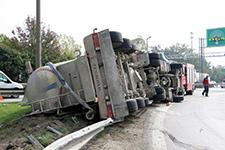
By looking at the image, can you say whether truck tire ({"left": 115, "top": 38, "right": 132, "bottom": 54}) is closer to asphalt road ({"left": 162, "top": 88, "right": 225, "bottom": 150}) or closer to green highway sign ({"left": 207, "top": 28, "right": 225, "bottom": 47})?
asphalt road ({"left": 162, "top": 88, "right": 225, "bottom": 150})

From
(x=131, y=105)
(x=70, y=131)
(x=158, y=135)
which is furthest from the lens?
(x=131, y=105)

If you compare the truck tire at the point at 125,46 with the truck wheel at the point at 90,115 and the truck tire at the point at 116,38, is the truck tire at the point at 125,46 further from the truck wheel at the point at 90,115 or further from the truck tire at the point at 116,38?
the truck wheel at the point at 90,115

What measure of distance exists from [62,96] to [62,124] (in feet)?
2.52

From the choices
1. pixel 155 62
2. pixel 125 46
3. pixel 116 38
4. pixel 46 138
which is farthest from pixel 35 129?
pixel 155 62

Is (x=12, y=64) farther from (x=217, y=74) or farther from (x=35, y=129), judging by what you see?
(x=217, y=74)

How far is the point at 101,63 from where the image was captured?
8.48 metres

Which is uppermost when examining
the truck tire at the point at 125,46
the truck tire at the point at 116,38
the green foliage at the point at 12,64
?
the truck tire at the point at 116,38

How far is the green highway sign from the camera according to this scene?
49688 mm

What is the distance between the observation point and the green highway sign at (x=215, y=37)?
49688 mm

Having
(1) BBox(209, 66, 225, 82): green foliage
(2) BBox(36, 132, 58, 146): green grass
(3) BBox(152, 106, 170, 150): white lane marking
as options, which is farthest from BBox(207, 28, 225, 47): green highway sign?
(1) BBox(209, 66, 225, 82): green foliage

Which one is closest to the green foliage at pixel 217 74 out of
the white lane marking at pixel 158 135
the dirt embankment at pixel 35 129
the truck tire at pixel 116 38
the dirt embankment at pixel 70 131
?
the white lane marking at pixel 158 135

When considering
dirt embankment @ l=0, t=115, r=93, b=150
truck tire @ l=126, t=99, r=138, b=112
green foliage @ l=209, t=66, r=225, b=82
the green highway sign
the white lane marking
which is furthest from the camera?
green foliage @ l=209, t=66, r=225, b=82

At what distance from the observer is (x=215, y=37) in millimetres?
50500

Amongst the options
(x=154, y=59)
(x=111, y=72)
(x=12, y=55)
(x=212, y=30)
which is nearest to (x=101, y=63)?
(x=111, y=72)
